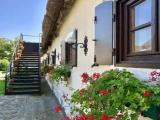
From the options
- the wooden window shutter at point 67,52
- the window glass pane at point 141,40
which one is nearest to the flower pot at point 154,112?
the window glass pane at point 141,40

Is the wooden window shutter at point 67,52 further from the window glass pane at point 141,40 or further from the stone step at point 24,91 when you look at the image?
the window glass pane at point 141,40

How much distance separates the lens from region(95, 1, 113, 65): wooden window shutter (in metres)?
3.87

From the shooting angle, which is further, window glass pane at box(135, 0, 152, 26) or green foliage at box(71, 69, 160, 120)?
window glass pane at box(135, 0, 152, 26)

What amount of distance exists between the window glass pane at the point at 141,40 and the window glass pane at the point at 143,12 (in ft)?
0.32

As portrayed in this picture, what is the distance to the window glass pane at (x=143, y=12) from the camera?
297cm

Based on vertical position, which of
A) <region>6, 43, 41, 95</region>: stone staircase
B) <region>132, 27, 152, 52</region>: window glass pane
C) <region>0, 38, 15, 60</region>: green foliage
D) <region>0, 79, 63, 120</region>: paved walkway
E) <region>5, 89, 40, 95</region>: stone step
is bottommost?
<region>0, 79, 63, 120</region>: paved walkway

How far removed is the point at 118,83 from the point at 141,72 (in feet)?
2.38

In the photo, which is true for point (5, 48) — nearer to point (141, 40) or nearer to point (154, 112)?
point (141, 40)

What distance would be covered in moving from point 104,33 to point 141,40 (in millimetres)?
996

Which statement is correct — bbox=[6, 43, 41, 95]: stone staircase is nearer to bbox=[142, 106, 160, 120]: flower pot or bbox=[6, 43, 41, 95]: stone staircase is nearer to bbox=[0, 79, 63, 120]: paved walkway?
bbox=[0, 79, 63, 120]: paved walkway

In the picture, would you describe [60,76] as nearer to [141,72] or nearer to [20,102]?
[20,102]

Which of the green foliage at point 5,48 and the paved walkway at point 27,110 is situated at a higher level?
the green foliage at point 5,48

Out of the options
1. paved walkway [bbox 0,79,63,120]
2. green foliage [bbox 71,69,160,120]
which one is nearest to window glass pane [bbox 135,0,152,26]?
green foliage [bbox 71,69,160,120]

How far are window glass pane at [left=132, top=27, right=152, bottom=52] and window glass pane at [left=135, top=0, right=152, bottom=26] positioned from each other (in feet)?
0.32
